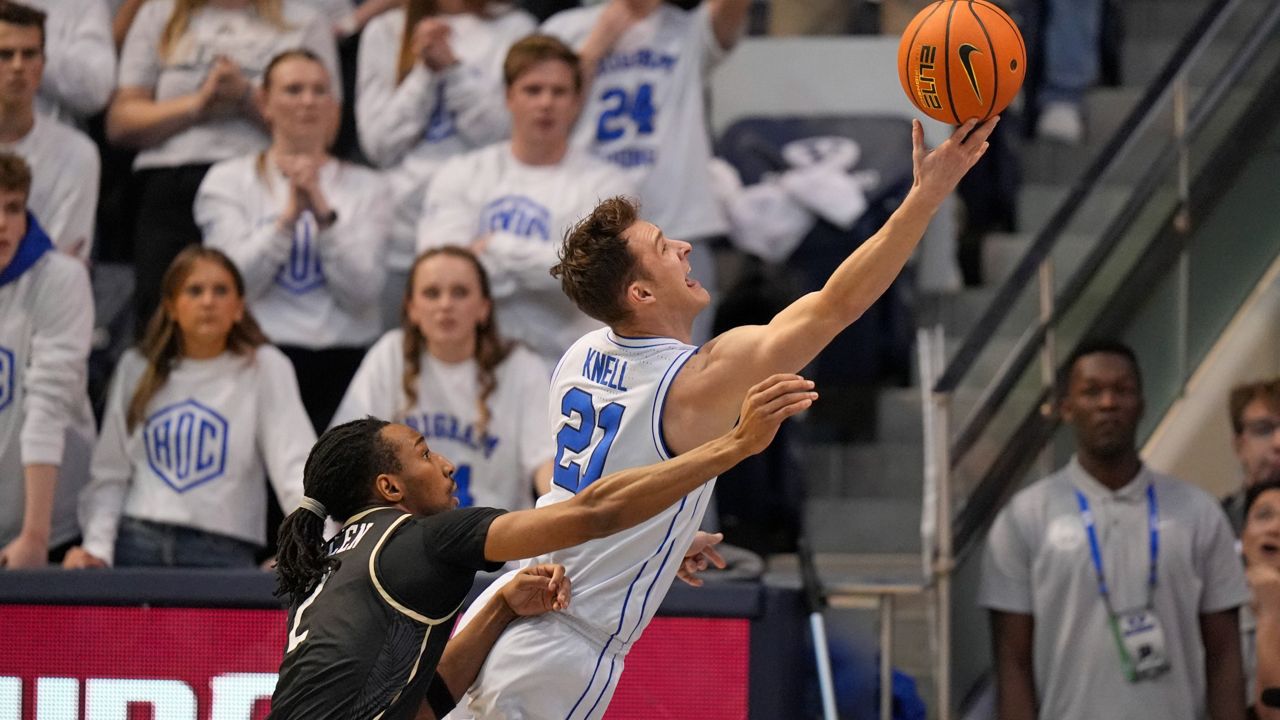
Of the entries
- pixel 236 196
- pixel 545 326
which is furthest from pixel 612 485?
pixel 236 196

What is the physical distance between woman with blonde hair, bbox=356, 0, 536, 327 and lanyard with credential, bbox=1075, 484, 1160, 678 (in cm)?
332

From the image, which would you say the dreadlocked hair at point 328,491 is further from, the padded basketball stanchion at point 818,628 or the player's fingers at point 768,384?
the padded basketball stanchion at point 818,628

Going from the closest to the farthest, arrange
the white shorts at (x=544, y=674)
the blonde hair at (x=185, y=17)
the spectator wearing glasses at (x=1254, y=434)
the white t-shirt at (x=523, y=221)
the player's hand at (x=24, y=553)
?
the white shorts at (x=544, y=674) → the player's hand at (x=24, y=553) → the spectator wearing glasses at (x=1254, y=434) → the white t-shirt at (x=523, y=221) → the blonde hair at (x=185, y=17)

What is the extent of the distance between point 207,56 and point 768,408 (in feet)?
16.8

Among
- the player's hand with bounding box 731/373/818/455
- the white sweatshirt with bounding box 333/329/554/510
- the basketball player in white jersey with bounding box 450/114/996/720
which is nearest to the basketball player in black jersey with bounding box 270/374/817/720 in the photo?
the player's hand with bounding box 731/373/818/455

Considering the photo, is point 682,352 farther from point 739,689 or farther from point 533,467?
point 533,467

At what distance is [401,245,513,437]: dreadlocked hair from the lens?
24.6 ft

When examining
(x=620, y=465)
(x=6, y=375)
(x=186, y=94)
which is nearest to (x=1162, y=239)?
(x=620, y=465)

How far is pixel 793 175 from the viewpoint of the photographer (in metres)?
9.49

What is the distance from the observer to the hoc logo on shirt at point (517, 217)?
8.10 metres

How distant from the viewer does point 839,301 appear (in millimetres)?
4781

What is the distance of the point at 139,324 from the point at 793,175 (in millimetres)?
3367

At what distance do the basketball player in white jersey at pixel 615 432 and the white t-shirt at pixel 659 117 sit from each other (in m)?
3.38

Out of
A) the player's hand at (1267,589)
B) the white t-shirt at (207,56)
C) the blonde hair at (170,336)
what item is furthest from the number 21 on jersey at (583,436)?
the white t-shirt at (207,56)
